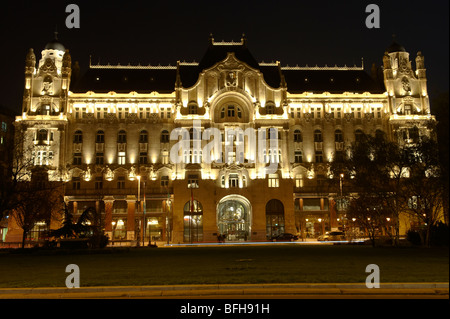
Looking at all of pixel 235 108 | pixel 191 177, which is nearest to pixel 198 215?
pixel 191 177

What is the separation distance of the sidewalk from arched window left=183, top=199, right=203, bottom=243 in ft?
186

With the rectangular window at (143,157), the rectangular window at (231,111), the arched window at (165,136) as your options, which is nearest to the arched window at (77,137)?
the rectangular window at (143,157)

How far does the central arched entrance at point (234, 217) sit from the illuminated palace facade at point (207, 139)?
0.19 meters

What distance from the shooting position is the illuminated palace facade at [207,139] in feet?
255

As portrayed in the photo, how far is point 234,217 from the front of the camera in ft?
263

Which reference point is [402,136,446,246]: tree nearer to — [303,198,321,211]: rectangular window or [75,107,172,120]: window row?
[303,198,321,211]: rectangular window

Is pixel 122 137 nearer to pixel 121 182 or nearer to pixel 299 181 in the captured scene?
pixel 121 182

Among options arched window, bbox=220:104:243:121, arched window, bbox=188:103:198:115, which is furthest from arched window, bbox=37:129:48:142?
arched window, bbox=220:104:243:121

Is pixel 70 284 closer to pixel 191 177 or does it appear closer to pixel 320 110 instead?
pixel 191 177

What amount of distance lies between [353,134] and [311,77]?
1631cm

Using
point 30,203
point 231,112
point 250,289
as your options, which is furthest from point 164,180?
point 250,289

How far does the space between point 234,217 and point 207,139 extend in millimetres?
14535

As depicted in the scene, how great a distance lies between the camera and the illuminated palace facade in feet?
255
